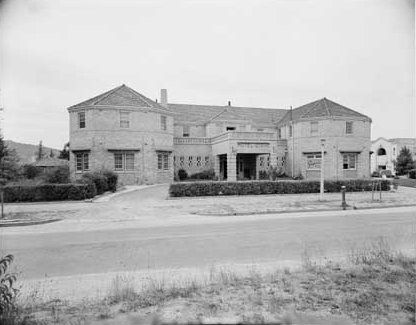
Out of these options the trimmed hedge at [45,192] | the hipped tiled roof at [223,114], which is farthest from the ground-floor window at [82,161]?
the hipped tiled roof at [223,114]

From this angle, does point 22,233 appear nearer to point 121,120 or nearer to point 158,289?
point 158,289

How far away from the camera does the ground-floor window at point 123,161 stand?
93.1ft

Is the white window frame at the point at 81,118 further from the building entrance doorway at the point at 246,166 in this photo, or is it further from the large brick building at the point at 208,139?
the building entrance doorway at the point at 246,166

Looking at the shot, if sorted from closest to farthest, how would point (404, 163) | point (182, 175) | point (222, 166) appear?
point (182, 175) < point (222, 166) < point (404, 163)

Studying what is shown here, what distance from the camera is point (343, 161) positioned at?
34375mm

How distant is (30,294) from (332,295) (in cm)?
444

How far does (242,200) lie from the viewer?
18.6 m

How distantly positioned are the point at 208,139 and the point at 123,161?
10.6 m

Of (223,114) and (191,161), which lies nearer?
(191,161)

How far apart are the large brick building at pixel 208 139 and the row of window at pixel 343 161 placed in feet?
0.33

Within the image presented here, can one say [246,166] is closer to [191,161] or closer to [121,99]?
[191,161]

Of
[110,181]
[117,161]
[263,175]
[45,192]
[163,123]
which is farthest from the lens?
[263,175]

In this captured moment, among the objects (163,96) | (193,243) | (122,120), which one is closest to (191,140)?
(163,96)

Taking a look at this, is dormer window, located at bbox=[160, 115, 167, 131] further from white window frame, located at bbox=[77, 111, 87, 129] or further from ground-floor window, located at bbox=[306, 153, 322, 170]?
ground-floor window, located at bbox=[306, 153, 322, 170]
